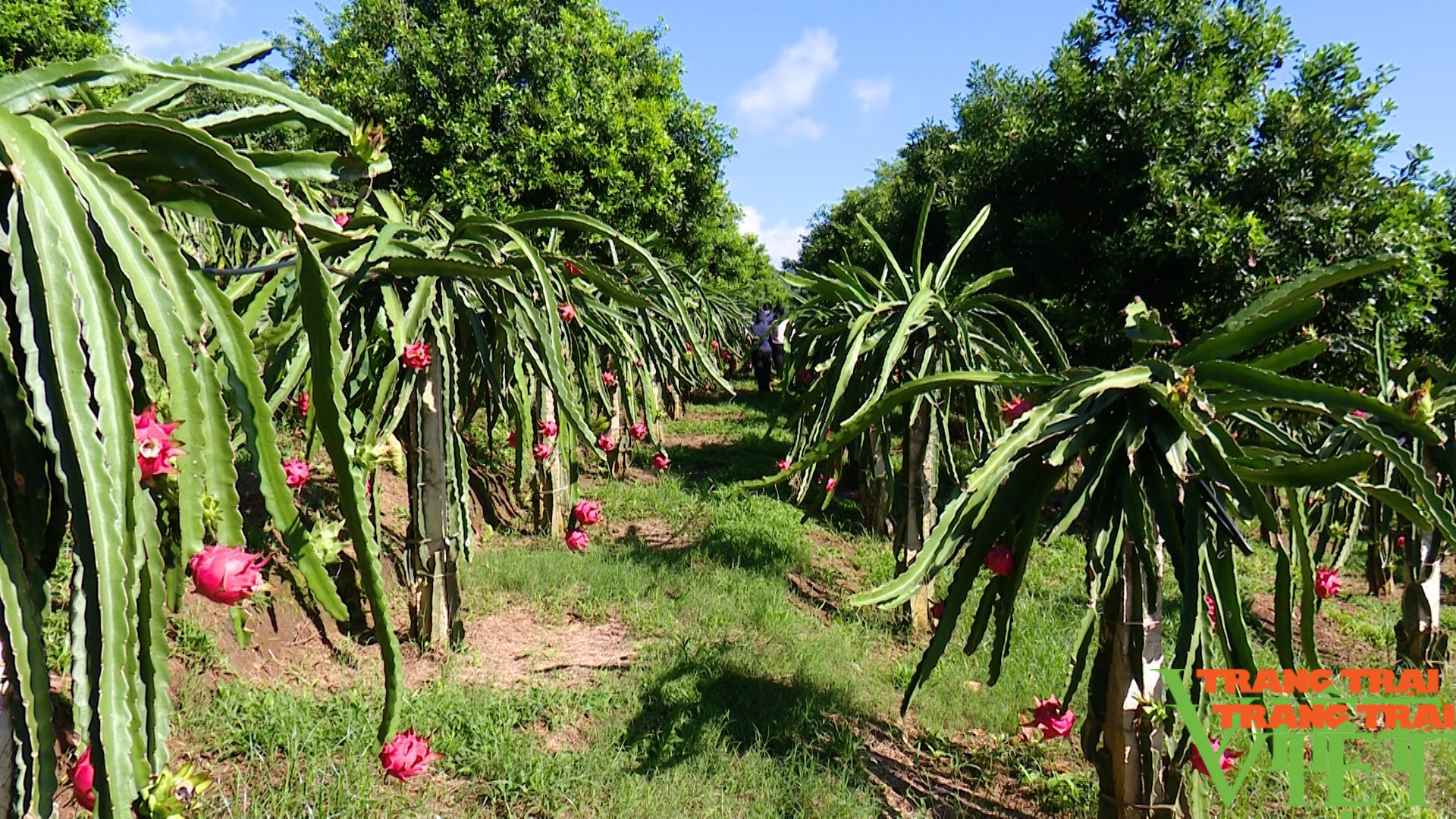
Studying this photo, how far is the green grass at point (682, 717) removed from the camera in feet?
7.09

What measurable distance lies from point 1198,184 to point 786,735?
15.1ft

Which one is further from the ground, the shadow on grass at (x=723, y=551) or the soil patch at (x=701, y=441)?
the soil patch at (x=701, y=441)

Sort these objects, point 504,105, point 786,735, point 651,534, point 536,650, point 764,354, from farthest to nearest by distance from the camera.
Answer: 1. point 764,354
2. point 504,105
3. point 651,534
4. point 536,650
5. point 786,735

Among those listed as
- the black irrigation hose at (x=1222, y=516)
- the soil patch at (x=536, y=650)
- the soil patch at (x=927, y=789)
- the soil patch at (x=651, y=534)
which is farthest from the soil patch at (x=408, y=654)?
the black irrigation hose at (x=1222, y=516)

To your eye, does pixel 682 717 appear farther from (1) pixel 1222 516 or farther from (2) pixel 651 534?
(2) pixel 651 534

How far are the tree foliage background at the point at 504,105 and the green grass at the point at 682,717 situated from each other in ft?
13.8

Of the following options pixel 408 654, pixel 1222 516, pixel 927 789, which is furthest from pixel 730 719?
pixel 1222 516

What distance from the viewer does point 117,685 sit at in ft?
2.53

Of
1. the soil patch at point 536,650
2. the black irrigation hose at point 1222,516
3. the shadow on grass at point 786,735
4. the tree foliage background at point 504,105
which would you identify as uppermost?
the tree foliage background at point 504,105

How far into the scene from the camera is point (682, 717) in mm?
2625

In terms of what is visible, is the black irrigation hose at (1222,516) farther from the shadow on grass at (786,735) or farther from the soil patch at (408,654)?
the soil patch at (408,654)

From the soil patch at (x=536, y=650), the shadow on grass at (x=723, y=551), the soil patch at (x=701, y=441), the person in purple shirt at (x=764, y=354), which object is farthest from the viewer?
the person in purple shirt at (x=764, y=354)

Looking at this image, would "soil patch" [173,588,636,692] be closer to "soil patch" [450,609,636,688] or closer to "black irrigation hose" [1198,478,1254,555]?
"soil patch" [450,609,636,688]

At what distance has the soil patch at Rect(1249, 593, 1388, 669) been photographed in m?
3.71
